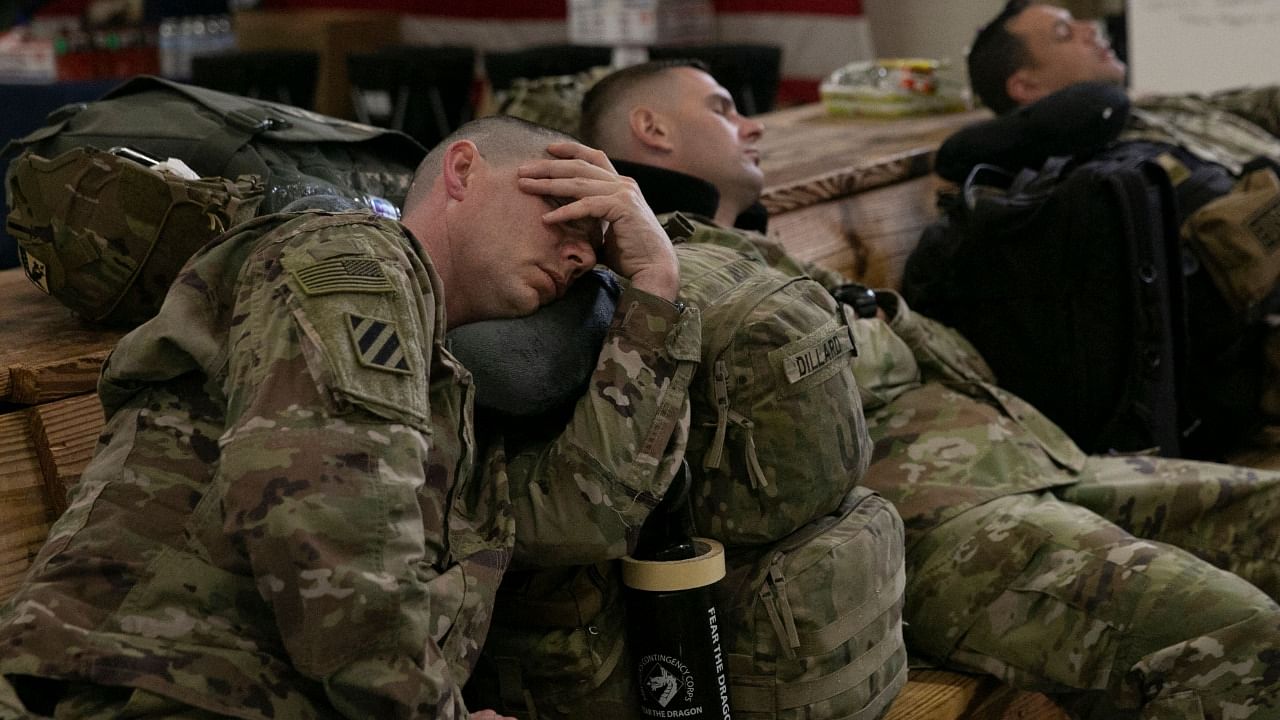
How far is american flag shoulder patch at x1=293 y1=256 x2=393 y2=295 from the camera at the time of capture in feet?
4.28

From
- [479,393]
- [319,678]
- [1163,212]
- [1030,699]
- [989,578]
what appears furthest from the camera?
[1163,212]

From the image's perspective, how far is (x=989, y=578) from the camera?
6.40 ft

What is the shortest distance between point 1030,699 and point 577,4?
12.0ft

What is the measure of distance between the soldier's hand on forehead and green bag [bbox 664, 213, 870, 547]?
7cm

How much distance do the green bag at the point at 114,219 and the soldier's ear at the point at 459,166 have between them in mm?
250

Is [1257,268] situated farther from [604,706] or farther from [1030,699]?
[604,706]

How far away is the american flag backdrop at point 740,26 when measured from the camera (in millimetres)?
5141

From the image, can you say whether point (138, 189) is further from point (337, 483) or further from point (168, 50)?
point (168, 50)

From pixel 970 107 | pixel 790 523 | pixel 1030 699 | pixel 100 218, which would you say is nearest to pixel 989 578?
pixel 1030 699

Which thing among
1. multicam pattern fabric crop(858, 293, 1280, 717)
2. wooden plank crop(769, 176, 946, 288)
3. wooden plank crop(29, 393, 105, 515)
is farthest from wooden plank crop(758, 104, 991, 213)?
wooden plank crop(29, 393, 105, 515)

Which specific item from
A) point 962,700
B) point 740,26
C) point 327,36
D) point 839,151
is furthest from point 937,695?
point 327,36

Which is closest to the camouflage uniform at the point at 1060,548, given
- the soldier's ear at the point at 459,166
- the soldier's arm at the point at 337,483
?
the soldier's ear at the point at 459,166

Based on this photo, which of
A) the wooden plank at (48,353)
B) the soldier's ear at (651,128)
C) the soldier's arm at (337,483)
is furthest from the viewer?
the soldier's ear at (651,128)

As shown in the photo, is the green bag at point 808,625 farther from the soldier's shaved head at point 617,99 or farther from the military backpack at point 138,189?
the soldier's shaved head at point 617,99
